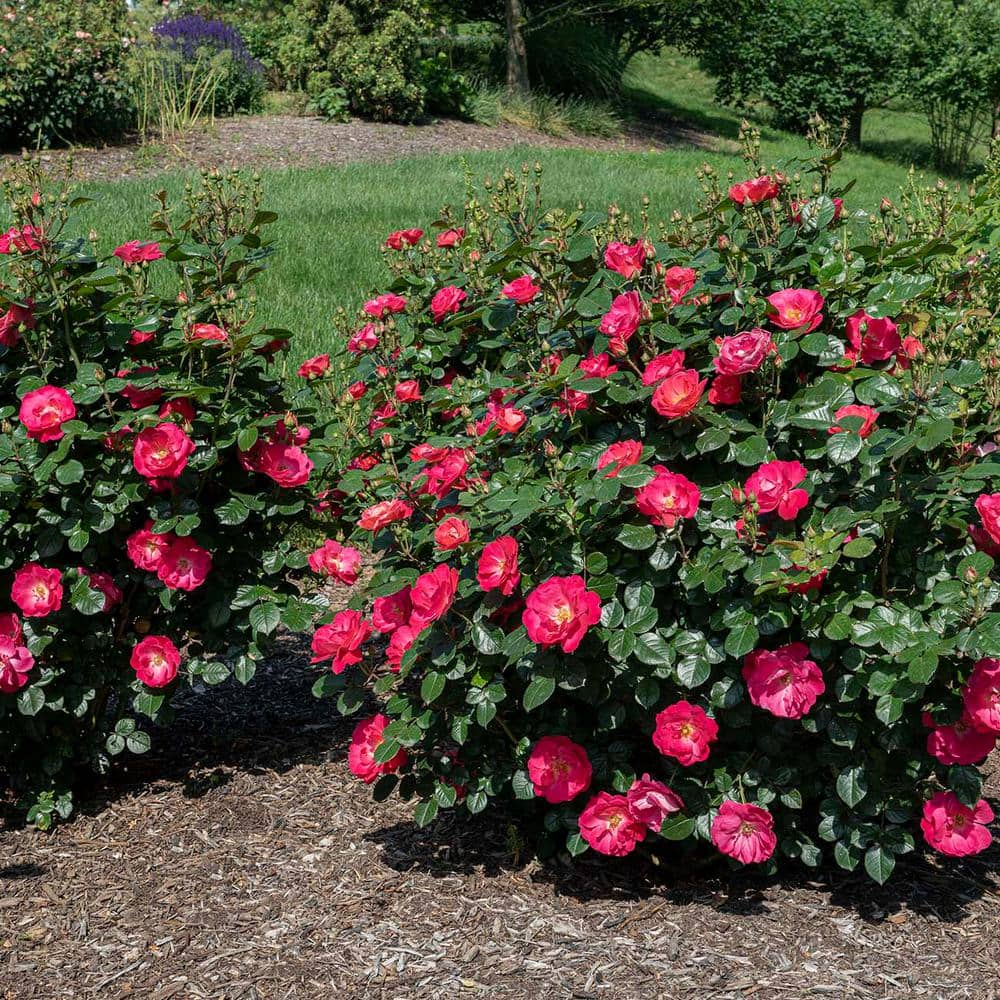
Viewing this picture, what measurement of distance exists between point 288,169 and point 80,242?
8288mm

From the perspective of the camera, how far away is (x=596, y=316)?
2.40 metres

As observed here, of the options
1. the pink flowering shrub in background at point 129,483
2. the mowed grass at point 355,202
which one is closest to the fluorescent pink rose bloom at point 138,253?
the pink flowering shrub in background at point 129,483

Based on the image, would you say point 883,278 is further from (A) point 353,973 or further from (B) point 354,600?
(A) point 353,973

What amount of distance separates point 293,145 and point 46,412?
32.8ft

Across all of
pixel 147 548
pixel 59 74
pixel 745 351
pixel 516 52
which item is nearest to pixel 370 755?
pixel 147 548

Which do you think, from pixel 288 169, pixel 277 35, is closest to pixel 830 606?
pixel 288 169

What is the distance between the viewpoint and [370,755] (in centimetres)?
243

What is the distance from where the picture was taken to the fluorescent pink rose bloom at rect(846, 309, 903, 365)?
2.30 m

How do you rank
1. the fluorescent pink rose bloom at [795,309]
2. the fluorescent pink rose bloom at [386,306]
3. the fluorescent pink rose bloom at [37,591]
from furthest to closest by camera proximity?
the fluorescent pink rose bloom at [386,306] → the fluorescent pink rose bloom at [37,591] → the fluorescent pink rose bloom at [795,309]

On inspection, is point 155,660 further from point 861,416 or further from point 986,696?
point 986,696

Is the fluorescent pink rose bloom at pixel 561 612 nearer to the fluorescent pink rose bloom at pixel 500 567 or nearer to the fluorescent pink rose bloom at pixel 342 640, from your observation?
the fluorescent pink rose bloom at pixel 500 567

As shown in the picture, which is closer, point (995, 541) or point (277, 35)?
point (995, 541)

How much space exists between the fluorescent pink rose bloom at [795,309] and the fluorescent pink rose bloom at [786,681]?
0.56 meters

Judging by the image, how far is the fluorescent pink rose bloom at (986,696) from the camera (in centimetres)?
197
